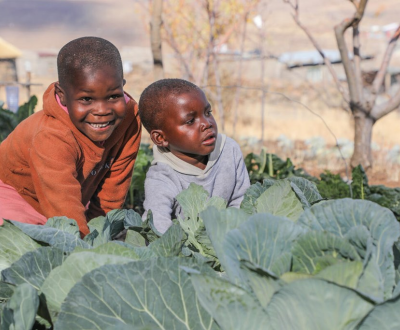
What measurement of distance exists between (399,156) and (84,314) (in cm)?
907

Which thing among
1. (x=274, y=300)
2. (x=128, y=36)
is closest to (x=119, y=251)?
(x=274, y=300)

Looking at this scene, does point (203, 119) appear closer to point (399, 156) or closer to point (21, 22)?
point (399, 156)

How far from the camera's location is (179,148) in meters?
2.68

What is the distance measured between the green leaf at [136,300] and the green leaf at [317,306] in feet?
0.59

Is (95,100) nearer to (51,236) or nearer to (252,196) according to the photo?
(252,196)

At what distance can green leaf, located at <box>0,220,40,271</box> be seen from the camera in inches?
52.3

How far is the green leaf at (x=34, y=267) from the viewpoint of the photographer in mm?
1163

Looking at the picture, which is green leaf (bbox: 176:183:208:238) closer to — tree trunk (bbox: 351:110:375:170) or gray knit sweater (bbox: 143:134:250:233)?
gray knit sweater (bbox: 143:134:250:233)

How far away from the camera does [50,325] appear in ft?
3.87

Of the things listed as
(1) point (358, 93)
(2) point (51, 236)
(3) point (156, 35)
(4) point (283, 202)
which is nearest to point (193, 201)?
(4) point (283, 202)

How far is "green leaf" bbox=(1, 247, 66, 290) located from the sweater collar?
1548 mm

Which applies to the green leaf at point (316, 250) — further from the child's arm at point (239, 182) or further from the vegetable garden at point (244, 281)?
the child's arm at point (239, 182)

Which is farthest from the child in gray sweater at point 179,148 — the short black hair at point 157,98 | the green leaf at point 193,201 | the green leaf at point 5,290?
the green leaf at point 5,290

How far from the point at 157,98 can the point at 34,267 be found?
158 cm
